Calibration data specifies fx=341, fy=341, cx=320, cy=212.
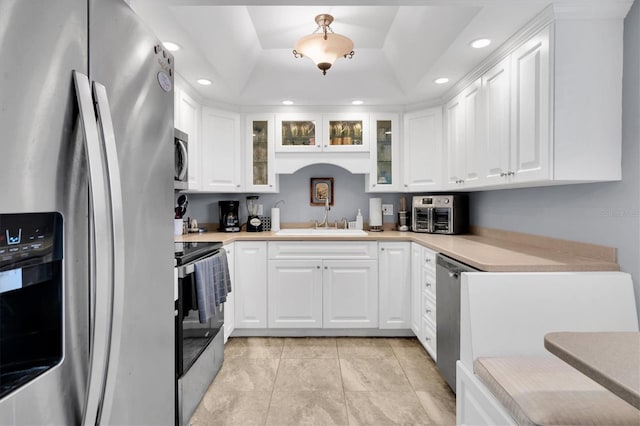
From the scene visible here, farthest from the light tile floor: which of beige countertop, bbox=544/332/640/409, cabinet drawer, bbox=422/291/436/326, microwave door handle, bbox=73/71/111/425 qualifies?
microwave door handle, bbox=73/71/111/425

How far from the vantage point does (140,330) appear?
0.98m

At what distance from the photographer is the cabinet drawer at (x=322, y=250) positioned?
118 inches

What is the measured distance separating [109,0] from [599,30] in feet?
6.72

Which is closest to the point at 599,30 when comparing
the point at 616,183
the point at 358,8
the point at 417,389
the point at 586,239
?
the point at 616,183

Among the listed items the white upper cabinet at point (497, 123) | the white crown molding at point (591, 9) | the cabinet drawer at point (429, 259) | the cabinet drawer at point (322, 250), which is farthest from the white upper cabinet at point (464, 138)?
the cabinet drawer at point (322, 250)

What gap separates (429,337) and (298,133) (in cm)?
218

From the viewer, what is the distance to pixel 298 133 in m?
3.40

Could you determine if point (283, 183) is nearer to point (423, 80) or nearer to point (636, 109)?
point (423, 80)

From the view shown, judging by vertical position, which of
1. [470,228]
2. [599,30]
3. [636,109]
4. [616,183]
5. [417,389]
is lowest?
[417,389]

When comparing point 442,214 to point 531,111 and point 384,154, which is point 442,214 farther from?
point 531,111

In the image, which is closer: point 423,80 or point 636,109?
point 636,109

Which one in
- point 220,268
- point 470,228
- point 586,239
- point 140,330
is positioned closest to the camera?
Answer: point 140,330

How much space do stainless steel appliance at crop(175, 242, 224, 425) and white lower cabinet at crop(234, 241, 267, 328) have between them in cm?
73

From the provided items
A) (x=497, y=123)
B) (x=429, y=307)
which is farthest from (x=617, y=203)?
(x=429, y=307)
